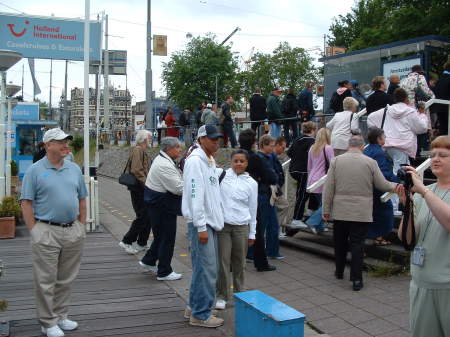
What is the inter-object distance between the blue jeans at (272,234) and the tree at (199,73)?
117 feet

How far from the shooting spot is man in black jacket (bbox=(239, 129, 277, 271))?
6.20 meters

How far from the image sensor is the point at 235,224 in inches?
193

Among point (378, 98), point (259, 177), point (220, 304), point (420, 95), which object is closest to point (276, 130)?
point (420, 95)

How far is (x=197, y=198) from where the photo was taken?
14.4 feet

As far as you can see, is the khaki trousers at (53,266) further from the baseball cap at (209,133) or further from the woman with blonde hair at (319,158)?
the woman with blonde hair at (319,158)

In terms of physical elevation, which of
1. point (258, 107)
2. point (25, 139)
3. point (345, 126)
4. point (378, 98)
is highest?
point (258, 107)

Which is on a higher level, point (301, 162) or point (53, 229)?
point (301, 162)

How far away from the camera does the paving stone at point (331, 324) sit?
462 cm

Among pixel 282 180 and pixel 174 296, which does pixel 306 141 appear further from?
pixel 174 296

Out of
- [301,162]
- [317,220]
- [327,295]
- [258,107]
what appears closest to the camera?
[327,295]

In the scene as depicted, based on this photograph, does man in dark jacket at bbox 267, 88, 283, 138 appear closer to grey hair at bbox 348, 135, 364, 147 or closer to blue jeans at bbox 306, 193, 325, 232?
blue jeans at bbox 306, 193, 325, 232

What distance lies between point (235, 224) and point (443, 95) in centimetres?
493

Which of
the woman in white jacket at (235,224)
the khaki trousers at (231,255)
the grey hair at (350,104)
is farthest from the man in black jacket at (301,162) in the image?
the khaki trousers at (231,255)

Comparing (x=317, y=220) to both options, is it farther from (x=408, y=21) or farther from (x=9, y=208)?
(x=408, y=21)
